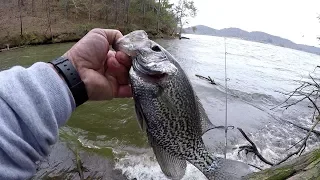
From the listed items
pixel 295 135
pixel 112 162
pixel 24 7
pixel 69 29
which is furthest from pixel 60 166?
pixel 24 7

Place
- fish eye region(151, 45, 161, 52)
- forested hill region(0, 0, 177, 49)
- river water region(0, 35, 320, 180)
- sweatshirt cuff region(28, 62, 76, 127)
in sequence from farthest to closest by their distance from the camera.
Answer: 1. forested hill region(0, 0, 177, 49)
2. river water region(0, 35, 320, 180)
3. fish eye region(151, 45, 161, 52)
4. sweatshirt cuff region(28, 62, 76, 127)

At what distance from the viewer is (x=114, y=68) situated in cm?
291

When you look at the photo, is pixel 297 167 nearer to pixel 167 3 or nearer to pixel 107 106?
pixel 107 106

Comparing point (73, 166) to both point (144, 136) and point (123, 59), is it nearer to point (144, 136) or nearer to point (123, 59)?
point (144, 136)

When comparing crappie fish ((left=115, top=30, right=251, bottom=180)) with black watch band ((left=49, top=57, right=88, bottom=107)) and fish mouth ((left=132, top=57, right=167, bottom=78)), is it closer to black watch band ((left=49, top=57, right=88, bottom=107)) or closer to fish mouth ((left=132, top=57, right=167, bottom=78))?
fish mouth ((left=132, top=57, right=167, bottom=78))

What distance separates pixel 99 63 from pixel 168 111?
0.87 m

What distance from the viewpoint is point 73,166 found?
7305 millimetres

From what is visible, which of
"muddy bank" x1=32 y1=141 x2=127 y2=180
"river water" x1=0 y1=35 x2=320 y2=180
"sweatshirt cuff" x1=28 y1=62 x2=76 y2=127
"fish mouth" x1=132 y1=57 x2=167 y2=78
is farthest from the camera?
"river water" x1=0 y1=35 x2=320 y2=180

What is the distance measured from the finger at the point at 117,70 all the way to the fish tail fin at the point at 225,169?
1196 mm

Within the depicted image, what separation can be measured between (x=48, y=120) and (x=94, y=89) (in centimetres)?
87

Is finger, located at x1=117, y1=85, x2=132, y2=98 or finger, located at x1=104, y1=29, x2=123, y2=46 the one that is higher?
finger, located at x1=104, y1=29, x2=123, y2=46

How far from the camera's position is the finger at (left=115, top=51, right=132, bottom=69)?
273 centimetres

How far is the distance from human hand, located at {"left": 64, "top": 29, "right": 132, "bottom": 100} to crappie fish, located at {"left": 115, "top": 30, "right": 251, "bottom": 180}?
0.18m

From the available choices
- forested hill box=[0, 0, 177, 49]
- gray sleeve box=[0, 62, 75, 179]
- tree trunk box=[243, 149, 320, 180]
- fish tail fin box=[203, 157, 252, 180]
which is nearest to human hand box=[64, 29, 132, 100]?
gray sleeve box=[0, 62, 75, 179]
